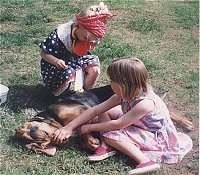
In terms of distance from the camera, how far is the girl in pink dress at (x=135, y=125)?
405 cm

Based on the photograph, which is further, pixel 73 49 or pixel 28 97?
pixel 28 97

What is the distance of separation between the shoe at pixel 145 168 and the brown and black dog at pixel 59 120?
38 cm

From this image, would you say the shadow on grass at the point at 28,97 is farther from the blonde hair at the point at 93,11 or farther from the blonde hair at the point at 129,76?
the blonde hair at the point at 129,76

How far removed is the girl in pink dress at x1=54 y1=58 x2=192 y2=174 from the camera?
4.05 meters

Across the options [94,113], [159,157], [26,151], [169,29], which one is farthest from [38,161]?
[169,29]

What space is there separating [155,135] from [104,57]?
6.94 ft

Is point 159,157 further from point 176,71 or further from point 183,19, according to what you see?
point 183,19

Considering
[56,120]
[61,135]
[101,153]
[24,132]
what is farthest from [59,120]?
[101,153]

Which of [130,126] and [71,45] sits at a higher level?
[71,45]

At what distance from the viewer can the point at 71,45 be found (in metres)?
4.84

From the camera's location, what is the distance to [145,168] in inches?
153

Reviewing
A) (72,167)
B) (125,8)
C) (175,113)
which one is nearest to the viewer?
(72,167)

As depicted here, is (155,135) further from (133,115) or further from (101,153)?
(101,153)

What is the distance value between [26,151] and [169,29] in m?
3.67
